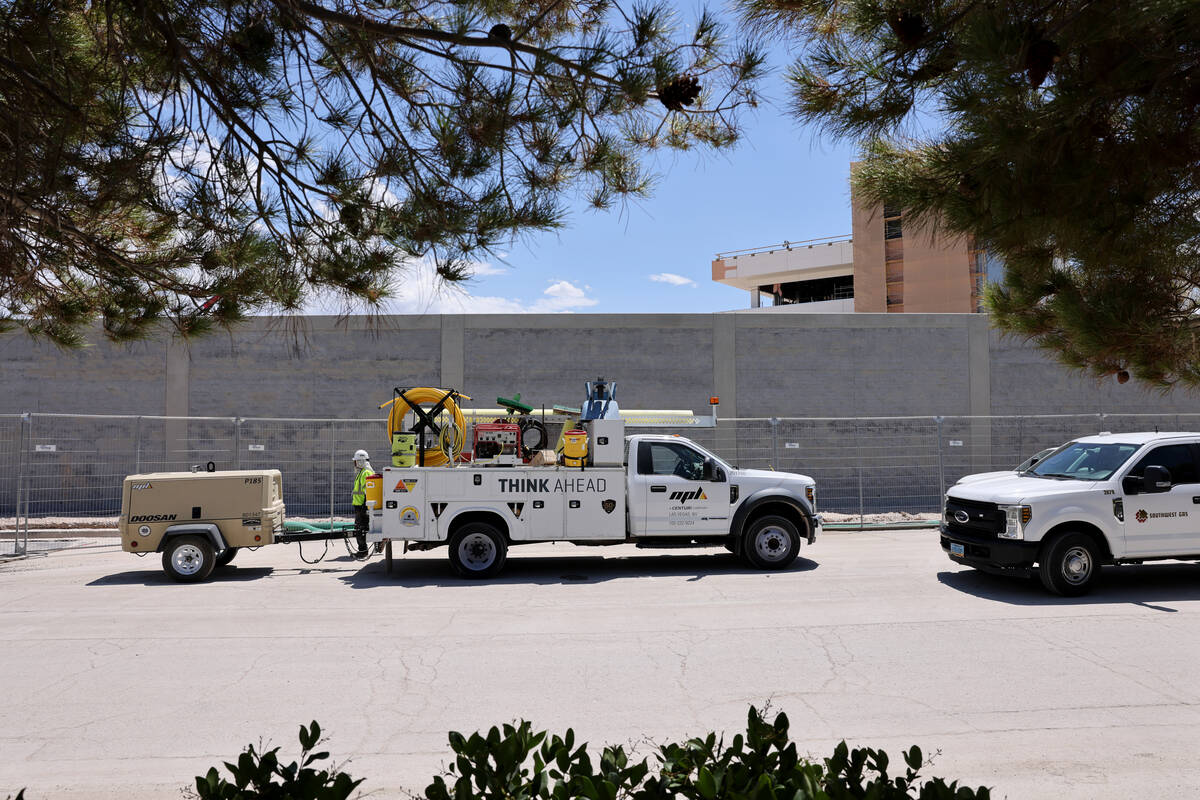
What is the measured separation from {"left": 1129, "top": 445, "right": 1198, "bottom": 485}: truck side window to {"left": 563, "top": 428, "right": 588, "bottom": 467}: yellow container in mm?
7300

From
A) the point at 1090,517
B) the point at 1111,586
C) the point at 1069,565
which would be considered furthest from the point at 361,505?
the point at 1111,586

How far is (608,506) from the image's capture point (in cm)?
1234

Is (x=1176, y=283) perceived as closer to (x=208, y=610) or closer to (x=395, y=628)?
(x=395, y=628)

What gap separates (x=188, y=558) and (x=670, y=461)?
704cm

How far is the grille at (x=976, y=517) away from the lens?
34.1 feet

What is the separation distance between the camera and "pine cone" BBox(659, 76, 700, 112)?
15.4 feet

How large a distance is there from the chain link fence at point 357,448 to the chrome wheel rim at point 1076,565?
8.05 m

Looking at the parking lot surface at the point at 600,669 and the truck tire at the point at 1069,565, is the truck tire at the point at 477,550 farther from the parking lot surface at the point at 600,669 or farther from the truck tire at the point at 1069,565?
the truck tire at the point at 1069,565

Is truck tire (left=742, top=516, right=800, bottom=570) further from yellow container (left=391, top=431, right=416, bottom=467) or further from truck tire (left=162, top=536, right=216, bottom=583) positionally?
truck tire (left=162, top=536, right=216, bottom=583)

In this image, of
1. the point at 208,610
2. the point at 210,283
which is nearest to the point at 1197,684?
the point at 210,283

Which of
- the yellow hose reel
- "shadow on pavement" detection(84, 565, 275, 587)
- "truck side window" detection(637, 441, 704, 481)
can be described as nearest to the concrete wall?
"shadow on pavement" detection(84, 565, 275, 587)

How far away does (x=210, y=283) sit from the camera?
612cm

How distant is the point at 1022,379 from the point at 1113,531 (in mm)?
12937

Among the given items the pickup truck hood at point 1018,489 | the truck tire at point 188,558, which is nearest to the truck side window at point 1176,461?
the pickup truck hood at point 1018,489
